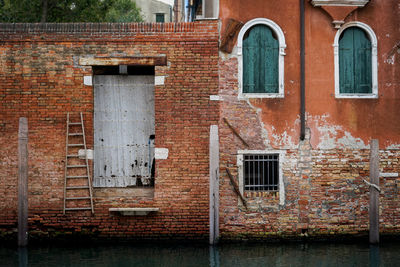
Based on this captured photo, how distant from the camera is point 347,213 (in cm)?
1128

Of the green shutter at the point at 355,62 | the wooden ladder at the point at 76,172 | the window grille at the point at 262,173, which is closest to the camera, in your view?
the wooden ladder at the point at 76,172

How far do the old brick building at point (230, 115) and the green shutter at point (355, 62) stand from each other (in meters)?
0.03

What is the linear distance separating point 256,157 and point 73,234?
178 inches

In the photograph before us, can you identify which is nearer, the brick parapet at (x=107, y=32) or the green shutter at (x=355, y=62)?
the brick parapet at (x=107, y=32)

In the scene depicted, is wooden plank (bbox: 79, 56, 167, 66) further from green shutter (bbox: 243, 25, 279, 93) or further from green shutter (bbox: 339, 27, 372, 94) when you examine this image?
green shutter (bbox: 339, 27, 372, 94)

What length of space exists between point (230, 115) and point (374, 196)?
12.6 feet

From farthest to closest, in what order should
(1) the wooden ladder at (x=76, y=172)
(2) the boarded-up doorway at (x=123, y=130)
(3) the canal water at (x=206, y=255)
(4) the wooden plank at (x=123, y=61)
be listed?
1. (2) the boarded-up doorway at (x=123, y=130)
2. (4) the wooden plank at (x=123, y=61)
3. (1) the wooden ladder at (x=76, y=172)
4. (3) the canal water at (x=206, y=255)

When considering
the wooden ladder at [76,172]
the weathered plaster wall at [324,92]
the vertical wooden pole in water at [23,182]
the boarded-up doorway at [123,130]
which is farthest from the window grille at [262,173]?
the vertical wooden pole in water at [23,182]

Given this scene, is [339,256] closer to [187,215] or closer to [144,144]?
[187,215]

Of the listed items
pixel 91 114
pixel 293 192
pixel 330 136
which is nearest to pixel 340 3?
pixel 330 136

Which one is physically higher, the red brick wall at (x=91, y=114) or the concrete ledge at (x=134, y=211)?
the red brick wall at (x=91, y=114)

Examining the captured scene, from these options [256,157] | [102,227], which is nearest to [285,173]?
[256,157]

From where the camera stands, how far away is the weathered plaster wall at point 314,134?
11.2 m

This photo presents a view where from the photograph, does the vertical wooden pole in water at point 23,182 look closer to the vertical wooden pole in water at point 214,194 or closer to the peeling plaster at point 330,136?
the vertical wooden pole in water at point 214,194
